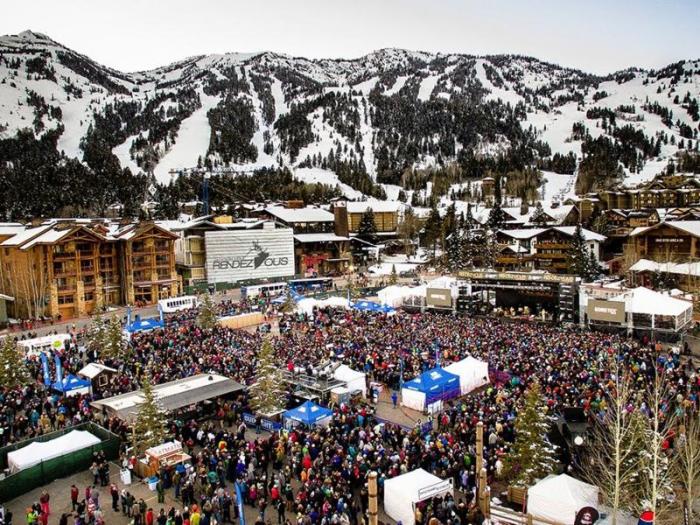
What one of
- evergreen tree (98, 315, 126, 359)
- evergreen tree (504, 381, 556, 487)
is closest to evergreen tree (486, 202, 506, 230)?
evergreen tree (98, 315, 126, 359)

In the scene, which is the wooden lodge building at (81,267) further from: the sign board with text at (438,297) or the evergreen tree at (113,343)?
the sign board with text at (438,297)

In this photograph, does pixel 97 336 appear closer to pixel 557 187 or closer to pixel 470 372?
pixel 470 372

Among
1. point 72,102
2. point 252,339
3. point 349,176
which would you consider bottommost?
point 252,339

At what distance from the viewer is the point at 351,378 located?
19938 millimetres

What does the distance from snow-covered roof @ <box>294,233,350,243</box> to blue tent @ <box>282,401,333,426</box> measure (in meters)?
46.6

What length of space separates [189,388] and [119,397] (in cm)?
228

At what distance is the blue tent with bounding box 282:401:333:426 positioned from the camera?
55.0 ft

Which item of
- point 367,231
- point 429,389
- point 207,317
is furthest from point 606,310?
point 367,231

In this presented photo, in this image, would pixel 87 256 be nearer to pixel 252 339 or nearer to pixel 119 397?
pixel 252 339

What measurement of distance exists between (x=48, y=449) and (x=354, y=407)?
9.23m

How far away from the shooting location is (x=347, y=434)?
51.2ft

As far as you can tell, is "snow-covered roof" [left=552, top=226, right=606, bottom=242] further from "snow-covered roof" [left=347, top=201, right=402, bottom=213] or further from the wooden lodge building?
the wooden lodge building

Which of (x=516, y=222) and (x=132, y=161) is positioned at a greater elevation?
(x=132, y=161)

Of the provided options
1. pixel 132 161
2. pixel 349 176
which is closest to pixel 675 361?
pixel 349 176
